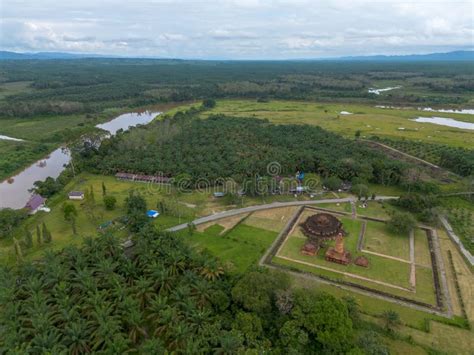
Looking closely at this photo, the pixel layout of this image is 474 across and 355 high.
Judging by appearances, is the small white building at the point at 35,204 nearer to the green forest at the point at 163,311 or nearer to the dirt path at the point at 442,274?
the green forest at the point at 163,311

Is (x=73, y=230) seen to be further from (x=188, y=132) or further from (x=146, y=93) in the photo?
(x=146, y=93)

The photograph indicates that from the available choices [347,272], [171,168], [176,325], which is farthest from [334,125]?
[176,325]

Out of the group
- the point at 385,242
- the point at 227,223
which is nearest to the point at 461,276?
the point at 385,242

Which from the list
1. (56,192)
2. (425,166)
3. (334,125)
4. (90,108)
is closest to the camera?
(56,192)

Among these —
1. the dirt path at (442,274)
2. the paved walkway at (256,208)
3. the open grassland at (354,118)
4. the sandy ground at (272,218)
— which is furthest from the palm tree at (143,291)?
the open grassland at (354,118)

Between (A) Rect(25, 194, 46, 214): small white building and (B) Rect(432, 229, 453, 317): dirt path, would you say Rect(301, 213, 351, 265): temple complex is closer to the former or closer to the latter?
(B) Rect(432, 229, 453, 317): dirt path

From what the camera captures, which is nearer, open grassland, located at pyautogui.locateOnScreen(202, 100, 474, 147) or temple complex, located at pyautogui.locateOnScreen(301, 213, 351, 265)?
temple complex, located at pyautogui.locateOnScreen(301, 213, 351, 265)

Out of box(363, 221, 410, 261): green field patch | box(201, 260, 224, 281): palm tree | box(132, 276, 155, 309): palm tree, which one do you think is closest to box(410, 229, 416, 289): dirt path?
box(363, 221, 410, 261): green field patch
